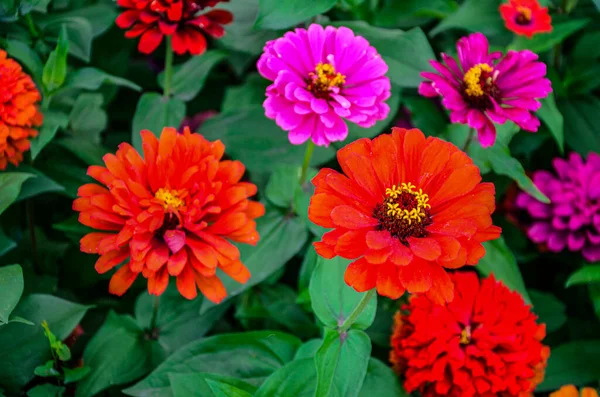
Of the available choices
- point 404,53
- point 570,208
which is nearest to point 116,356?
point 404,53

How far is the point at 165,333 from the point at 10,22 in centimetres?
55

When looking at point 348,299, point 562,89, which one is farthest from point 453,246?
point 562,89

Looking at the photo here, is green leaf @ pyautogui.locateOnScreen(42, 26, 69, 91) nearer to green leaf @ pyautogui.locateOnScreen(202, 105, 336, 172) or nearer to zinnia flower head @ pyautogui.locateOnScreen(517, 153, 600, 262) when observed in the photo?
green leaf @ pyautogui.locateOnScreen(202, 105, 336, 172)

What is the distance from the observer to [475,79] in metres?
0.82

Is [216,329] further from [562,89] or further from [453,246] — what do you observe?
[562,89]

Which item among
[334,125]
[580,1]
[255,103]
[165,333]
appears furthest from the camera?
[580,1]

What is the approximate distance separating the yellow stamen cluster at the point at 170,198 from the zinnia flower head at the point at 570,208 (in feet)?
2.18

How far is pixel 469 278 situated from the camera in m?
0.85

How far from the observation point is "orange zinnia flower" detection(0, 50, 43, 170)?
77 centimetres

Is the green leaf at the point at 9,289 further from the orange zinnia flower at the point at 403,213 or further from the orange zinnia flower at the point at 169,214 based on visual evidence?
the orange zinnia flower at the point at 403,213

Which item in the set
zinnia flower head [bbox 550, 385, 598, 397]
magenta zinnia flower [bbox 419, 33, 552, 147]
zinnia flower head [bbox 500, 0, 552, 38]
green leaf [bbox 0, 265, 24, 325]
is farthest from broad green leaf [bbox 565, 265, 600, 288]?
green leaf [bbox 0, 265, 24, 325]

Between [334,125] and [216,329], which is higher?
[334,125]

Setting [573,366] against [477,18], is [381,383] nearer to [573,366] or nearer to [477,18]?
[573,366]

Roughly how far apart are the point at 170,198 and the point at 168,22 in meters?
0.30
